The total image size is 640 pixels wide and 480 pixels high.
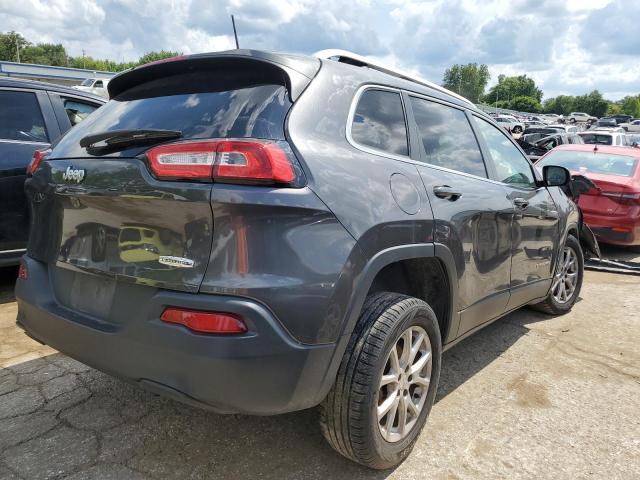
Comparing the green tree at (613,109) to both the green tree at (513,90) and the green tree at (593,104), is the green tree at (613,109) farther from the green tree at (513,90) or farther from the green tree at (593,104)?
the green tree at (513,90)

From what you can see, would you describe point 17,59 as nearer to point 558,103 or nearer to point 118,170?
point 118,170

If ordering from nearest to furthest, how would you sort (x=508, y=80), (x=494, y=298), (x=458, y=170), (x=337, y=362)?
(x=337, y=362) → (x=458, y=170) → (x=494, y=298) → (x=508, y=80)

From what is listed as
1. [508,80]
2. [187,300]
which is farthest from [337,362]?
[508,80]

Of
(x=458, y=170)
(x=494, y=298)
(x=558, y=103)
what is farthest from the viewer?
(x=558, y=103)

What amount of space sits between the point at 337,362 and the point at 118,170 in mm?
1127

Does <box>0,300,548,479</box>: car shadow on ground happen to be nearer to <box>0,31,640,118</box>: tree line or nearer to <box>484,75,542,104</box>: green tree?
<box>0,31,640,118</box>: tree line

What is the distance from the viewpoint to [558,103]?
12731cm

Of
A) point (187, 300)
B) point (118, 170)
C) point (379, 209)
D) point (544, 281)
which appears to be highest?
point (118, 170)

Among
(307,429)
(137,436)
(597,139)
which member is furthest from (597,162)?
(597,139)

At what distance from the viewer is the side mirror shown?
4.04 m

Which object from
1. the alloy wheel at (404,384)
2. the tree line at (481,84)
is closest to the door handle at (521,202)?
the alloy wheel at (404,384)

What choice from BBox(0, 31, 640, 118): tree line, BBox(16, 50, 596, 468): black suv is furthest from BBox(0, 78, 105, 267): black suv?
BBox(0, 31, 640, 118): tree line

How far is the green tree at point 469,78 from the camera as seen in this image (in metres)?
133

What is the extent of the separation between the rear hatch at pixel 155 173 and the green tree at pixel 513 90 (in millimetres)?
141814
